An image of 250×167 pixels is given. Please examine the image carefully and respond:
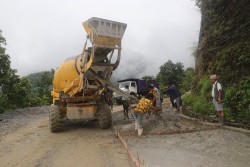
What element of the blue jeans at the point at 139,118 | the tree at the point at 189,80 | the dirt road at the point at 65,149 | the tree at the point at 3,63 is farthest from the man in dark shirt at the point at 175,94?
the tree at the point at 3,63

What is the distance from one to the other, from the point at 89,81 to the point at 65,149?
3520mm

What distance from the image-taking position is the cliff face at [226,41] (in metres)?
9.92

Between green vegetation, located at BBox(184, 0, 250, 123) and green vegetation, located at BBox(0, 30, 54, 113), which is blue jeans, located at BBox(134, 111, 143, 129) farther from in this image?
green vegetation, located at BBox(0, 30, 54, 113)

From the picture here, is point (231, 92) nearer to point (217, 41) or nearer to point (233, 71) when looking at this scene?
point (233, 71)

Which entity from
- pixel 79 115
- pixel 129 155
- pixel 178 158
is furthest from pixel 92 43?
pixel 178 158

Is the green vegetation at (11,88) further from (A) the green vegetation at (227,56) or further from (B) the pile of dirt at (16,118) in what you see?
(A) the green vegetation at (227,56)

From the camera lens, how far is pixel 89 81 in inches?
456

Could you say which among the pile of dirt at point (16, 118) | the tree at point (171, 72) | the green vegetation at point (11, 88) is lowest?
the pile of dirt at point (16, 118)

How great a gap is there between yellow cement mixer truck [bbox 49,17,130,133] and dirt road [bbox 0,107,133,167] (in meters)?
0.66

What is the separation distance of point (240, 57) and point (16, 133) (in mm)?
9359

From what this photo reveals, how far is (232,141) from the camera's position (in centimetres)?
704

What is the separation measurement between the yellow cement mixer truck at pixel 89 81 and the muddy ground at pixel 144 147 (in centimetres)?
67

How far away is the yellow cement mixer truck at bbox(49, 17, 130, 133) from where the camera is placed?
1057cm

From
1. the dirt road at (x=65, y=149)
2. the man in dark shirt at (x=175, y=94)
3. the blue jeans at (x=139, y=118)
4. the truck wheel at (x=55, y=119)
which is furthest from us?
the man in dark shirt at (x=175, y=94)
